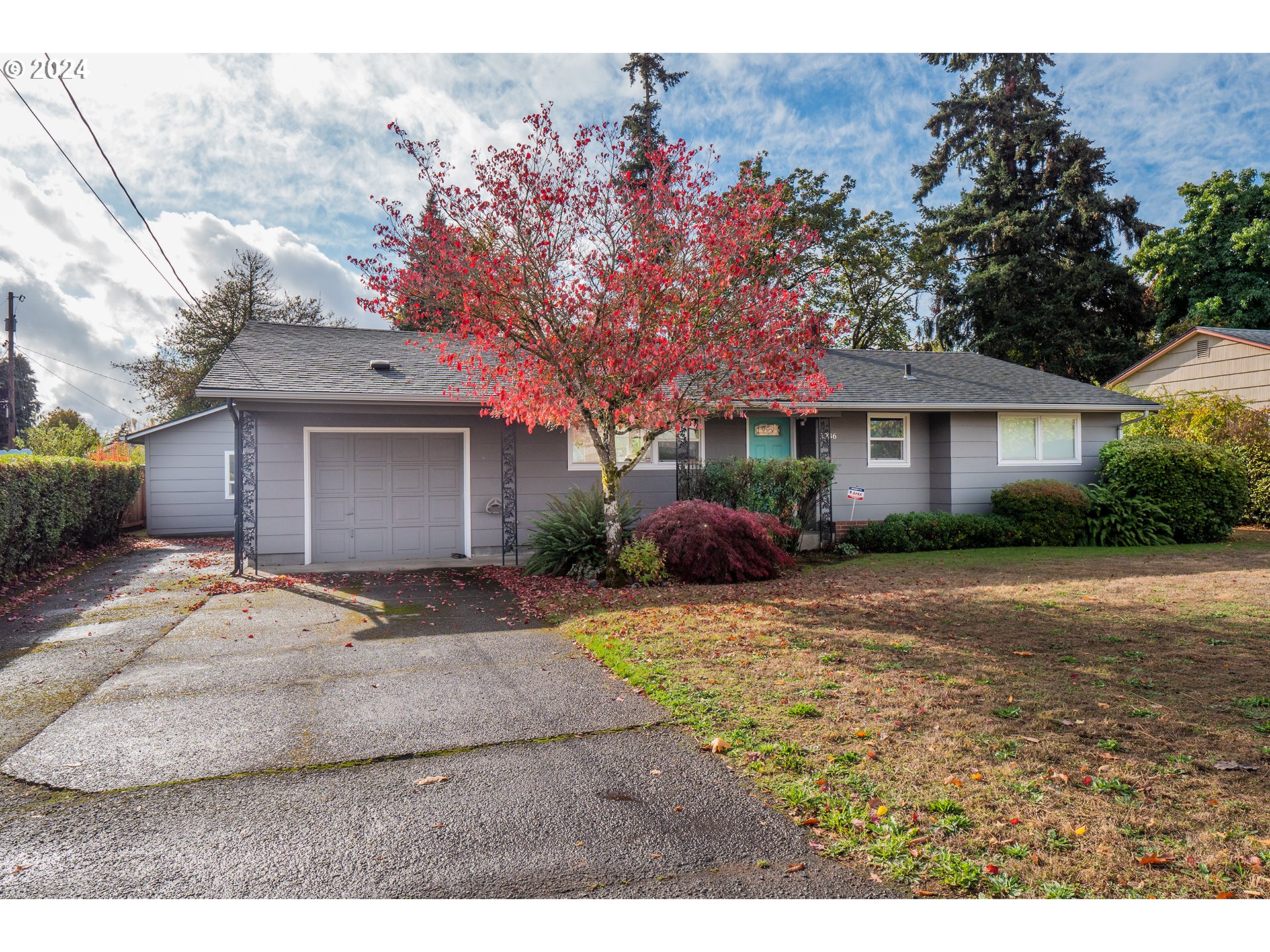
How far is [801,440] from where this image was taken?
42.8ft

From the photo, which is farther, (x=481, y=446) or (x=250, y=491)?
(x=481, y=446)

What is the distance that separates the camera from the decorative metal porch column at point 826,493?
12.4 meters

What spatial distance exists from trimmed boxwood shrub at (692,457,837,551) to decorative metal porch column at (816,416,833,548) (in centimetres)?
101

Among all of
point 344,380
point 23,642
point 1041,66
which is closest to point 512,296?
point 344,380

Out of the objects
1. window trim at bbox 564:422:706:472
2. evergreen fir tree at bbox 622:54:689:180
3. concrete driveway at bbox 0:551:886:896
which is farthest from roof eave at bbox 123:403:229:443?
evergreen fir tree at bbox 622:54:689:180

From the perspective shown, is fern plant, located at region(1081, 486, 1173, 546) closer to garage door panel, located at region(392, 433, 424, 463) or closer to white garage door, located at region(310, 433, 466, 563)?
white garage door, located at region(310, 433, 466, 563)

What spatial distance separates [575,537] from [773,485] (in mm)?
3559

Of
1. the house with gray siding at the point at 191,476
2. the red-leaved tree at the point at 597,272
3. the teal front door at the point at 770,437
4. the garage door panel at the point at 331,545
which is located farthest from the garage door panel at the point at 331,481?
the house with gray siding at the point at 191,476

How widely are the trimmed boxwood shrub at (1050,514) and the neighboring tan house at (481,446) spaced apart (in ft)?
2.71

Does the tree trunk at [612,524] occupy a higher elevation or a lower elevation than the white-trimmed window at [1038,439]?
lower

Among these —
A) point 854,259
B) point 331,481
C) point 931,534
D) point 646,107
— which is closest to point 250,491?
point 331,481

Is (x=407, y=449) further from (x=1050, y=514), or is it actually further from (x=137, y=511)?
(x=137, y=511)

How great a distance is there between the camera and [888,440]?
43.8 feet

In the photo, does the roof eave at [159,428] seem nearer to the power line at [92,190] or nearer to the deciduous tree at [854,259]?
the power line at [92,190]
